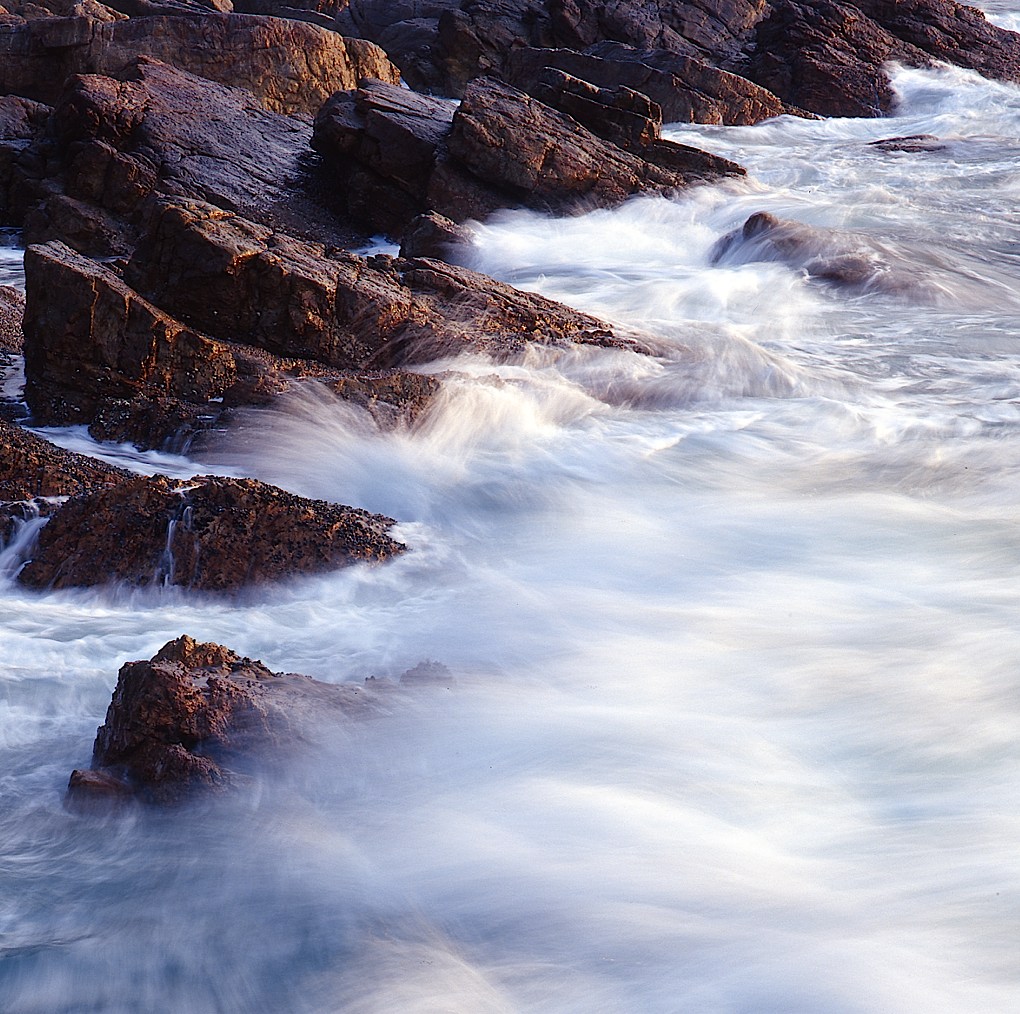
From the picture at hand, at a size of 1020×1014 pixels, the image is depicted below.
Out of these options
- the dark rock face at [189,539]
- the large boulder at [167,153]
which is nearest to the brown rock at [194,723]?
the dark rock face at [189,539]

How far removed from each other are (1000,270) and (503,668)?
8176 mm

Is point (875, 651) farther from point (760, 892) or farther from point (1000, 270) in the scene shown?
point (1000, 270)

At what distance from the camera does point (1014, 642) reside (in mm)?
4711

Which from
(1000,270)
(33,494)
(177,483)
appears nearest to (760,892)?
(177,483)

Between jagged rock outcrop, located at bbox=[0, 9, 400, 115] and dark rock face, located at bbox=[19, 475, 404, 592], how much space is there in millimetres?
10014

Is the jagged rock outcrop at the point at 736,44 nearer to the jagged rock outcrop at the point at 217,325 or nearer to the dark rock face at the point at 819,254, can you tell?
the dark rock face at the point at 819,254

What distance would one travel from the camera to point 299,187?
11844 millimetres

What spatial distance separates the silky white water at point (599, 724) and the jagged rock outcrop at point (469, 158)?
13.4 feet

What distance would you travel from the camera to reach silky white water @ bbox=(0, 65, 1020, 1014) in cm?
310

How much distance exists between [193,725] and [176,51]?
40.6 feet

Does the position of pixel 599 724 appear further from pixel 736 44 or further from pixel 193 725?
pixel 736 44

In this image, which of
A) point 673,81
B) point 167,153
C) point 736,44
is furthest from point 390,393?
point 736,44

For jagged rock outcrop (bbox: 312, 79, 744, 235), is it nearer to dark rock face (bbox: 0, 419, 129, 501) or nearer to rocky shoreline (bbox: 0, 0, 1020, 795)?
rocky shoreline (bbox: 0, 0, 1020, 795)

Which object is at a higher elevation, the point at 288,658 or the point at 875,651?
the point at 875,651
